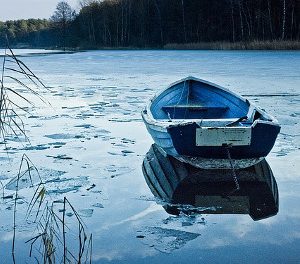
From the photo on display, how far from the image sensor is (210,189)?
15.0 ft

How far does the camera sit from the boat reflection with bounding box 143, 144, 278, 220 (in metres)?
4.04

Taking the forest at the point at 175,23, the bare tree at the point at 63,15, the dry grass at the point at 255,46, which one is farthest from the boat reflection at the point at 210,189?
the bare tree at the point at 63,15

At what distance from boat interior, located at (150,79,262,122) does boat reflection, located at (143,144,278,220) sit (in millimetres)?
1057

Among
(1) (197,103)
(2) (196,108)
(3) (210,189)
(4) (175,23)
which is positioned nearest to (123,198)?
(3) (210,189)

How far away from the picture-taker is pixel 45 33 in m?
80.5

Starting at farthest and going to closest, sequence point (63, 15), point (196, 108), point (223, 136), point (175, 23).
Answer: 1. point (63, 15)
2. point (175, 23)
3. point (196, 108)
4. point (223, 136)

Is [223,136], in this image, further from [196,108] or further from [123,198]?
[196,108]

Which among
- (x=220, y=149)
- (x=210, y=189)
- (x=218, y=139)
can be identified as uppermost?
(x=218, y=139)

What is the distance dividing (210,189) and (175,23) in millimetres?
41041

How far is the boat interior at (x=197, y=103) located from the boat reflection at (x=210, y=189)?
1.06 m

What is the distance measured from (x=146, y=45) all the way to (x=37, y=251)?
43.9 meters

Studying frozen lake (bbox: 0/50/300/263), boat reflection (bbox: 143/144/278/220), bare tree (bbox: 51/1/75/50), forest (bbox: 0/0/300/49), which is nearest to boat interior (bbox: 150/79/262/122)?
frozen lake (bbox: 0/50/300/263)

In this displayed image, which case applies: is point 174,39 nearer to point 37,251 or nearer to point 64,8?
point 64,8

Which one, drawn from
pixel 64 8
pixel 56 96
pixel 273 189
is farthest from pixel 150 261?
pixel 64 8
